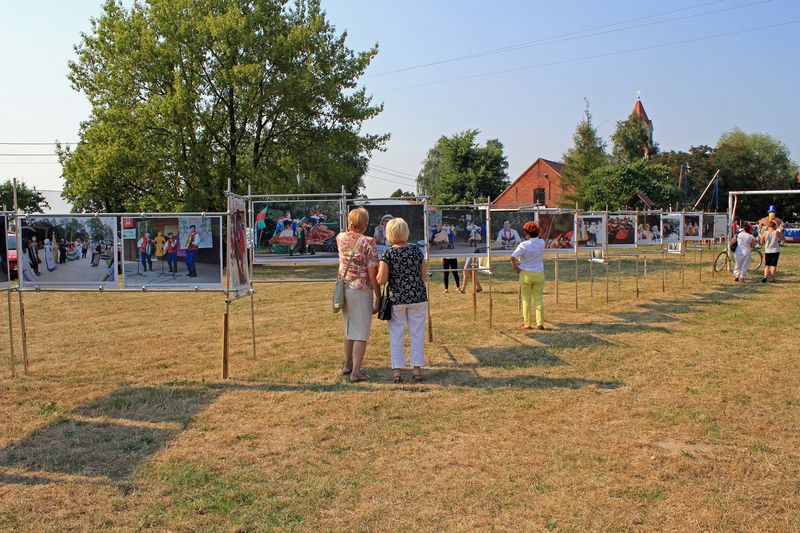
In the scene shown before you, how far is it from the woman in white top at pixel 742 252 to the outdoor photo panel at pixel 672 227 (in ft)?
5.11

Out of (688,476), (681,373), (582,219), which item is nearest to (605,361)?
(681,373)

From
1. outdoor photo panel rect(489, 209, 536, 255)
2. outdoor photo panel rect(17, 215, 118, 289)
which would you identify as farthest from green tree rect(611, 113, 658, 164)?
outdoor photo panel rect(17, 215, 118, 289)

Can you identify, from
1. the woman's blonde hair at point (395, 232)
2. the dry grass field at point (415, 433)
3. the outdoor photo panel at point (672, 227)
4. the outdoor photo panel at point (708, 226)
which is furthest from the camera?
the outdoor photo panel at point (708, 226)

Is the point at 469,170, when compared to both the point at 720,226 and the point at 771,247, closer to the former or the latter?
the point at 720,226

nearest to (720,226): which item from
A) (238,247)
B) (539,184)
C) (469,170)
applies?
(238,247)

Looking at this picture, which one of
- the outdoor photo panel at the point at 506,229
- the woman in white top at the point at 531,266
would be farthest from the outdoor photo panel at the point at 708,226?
the woman in white top at the point at 531,266

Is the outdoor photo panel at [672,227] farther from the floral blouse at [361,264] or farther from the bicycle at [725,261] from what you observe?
the floral blouse at [361,264]

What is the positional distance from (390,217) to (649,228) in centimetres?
1079

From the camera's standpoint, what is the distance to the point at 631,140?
65.6m

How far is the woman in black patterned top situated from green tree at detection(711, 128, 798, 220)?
50.7 metres

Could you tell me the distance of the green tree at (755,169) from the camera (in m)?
52.8

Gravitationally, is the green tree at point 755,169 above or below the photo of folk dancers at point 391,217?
above

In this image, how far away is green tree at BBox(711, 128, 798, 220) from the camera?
52750 mm

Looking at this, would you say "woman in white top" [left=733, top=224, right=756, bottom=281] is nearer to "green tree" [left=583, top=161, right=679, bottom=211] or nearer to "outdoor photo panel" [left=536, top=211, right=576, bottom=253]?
"outdoor photo panel" [left=536, top=211, right=576, bottom=253]
